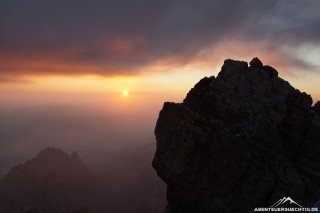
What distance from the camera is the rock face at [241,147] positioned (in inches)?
2105

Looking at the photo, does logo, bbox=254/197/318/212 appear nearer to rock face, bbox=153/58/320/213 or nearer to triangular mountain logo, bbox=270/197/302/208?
triangular mountain logo, bbox=270/197/302/208

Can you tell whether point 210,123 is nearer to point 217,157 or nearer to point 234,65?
point 217,157

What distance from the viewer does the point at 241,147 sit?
5419 centimetres

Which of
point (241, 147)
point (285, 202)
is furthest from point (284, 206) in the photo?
point (241, 147)

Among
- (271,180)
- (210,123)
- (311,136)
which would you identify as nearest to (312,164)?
(311,136)

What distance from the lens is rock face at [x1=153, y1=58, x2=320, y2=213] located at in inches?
2105

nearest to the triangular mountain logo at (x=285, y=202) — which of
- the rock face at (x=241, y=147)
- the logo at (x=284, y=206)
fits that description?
Result: the logo at (x=284, y=206)

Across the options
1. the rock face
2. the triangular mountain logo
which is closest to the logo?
the triangular mountain logo

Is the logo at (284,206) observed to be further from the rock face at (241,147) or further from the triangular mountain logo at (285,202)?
the rock face at (241,147)

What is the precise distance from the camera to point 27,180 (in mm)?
195000

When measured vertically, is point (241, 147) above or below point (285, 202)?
above

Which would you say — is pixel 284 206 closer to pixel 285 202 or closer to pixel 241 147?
pixel 285 202

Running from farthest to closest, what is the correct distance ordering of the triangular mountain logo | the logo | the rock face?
the rock face → the triangular mountain logo → the logo

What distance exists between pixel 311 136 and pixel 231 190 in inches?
632
